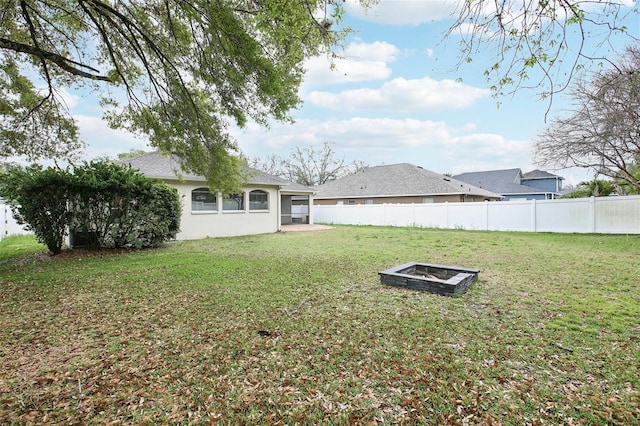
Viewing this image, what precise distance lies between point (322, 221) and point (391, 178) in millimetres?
7754

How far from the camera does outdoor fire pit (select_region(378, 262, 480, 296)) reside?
5137 mm

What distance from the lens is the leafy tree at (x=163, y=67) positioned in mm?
5980

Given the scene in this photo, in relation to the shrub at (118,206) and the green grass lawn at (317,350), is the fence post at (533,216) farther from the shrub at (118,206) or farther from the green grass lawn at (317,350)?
the shrub at (118,206)

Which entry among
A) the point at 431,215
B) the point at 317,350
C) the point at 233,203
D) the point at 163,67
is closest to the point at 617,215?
the point at 431,215

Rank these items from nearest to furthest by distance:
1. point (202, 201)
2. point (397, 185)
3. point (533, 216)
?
point (202, 201) → point (533, 216) → point (397, 185)

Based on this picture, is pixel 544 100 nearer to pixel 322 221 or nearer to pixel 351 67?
pixel 351 67

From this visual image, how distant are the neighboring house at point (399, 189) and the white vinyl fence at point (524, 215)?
521 centimetres

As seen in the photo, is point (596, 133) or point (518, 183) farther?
point (518, 183)

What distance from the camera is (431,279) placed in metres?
5.40

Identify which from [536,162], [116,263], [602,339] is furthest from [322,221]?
[602,339]

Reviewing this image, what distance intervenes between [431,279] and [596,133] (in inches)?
414

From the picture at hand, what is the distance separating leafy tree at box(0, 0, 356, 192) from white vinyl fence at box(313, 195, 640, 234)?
13296mm

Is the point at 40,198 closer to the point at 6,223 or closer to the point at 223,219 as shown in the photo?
the point at 223,219

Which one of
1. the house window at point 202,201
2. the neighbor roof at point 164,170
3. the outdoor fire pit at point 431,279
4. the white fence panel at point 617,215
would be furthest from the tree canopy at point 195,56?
the white fence panel at point 617,215
